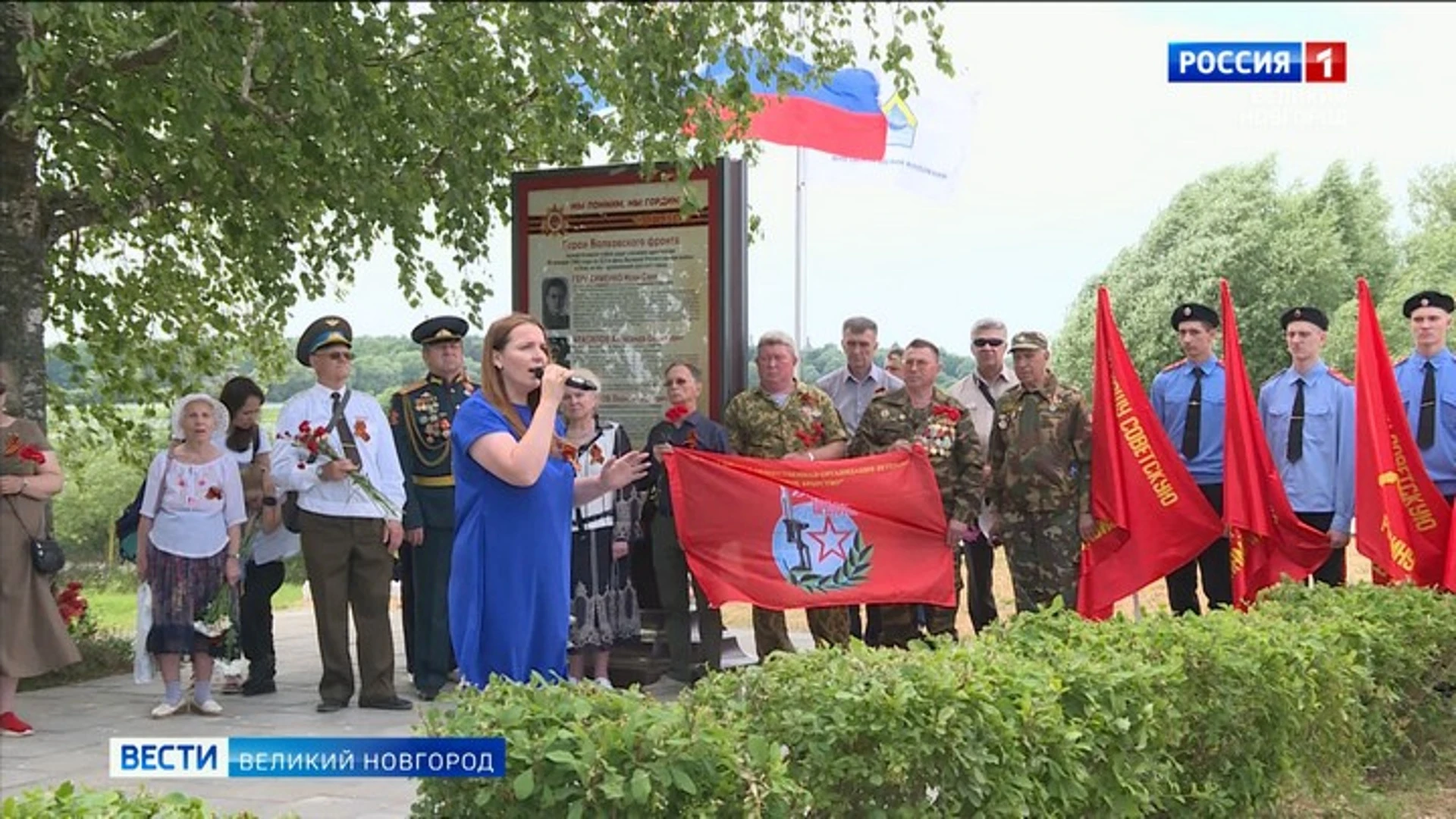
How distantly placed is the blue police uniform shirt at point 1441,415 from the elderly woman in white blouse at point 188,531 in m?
6.25

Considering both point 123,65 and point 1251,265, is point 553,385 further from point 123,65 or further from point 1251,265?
point 1251,265

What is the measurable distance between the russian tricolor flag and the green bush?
1009 cm

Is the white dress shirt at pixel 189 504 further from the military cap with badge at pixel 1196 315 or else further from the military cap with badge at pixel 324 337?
the military cap with badge at pixel 1196 315

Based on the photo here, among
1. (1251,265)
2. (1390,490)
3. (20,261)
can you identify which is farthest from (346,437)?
(1251,265)

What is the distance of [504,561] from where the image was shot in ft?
14.8

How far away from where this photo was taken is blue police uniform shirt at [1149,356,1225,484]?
859 cm

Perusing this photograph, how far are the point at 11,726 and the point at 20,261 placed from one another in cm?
313

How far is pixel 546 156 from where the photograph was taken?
35.9 ft

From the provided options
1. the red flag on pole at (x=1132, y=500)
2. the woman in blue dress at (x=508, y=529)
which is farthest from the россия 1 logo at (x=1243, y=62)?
the woman in blue dress at (x=508, y=529)

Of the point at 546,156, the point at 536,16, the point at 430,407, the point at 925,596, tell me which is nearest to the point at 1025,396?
the point at 925,596

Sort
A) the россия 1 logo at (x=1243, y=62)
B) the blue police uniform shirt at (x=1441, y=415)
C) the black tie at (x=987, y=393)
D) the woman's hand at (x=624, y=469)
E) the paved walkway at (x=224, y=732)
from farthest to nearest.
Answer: the black tie at (x=987, y=393), the blue police uniform shirt at (x=1441, y=415), the россия 1 logo at (x=1243, y=62), the paved walkway at (x=224, y=732), the woman's hand at (x=624, y=469)

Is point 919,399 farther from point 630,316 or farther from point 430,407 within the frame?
point 430,407

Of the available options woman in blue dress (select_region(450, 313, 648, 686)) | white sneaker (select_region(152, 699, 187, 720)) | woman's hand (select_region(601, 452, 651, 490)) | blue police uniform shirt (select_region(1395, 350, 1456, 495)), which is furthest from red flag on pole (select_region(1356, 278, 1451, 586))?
white sneaker (select_region(152, 699, 187, 720))

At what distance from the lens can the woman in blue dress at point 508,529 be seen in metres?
4.45
